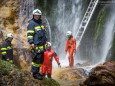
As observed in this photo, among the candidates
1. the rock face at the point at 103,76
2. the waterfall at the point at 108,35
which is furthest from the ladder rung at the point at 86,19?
the rock face at the point at 103,76

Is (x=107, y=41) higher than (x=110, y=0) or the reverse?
the reverse

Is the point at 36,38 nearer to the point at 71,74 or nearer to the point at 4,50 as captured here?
the point at 4,50

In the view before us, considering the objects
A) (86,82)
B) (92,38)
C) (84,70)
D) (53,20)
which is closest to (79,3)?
(53,20)

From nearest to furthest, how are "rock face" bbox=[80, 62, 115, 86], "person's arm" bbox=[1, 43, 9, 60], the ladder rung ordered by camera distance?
1. "rock face" bbox=[80, 62, 115, 86]
2. "person's arm" bbox=[1, 43, 9, 60]
3. the ladder rung

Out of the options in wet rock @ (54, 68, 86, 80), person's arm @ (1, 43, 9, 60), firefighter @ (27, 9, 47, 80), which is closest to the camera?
firefighter @ (27, 9, 47, 80)

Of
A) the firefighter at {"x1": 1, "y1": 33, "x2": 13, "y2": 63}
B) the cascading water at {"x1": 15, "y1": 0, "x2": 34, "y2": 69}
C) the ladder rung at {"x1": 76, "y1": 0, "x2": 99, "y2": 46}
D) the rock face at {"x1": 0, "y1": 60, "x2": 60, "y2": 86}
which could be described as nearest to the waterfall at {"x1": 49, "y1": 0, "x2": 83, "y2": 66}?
the ladder rung at {"x1": 76, "y1": 0, "x2": 99, "y2": 46}

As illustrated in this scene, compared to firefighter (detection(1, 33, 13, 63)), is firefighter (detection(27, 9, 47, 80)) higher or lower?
higher

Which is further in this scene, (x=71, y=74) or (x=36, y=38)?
(x=71, y=74)

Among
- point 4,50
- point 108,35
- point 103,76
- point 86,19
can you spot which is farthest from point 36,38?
point 86,19

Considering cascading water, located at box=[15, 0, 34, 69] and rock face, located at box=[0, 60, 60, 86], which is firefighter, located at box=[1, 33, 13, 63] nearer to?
cascading water, located at box=[15, 0, 34, 69]

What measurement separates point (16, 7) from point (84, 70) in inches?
279

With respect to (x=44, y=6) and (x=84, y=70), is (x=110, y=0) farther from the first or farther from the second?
(x=84, y=70)

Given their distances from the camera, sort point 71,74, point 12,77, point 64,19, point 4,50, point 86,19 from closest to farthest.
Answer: point 12,77 → point 4,50 → point 71,74 → point 86,19 → point 64,19

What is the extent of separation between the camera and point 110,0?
67.9 ft
